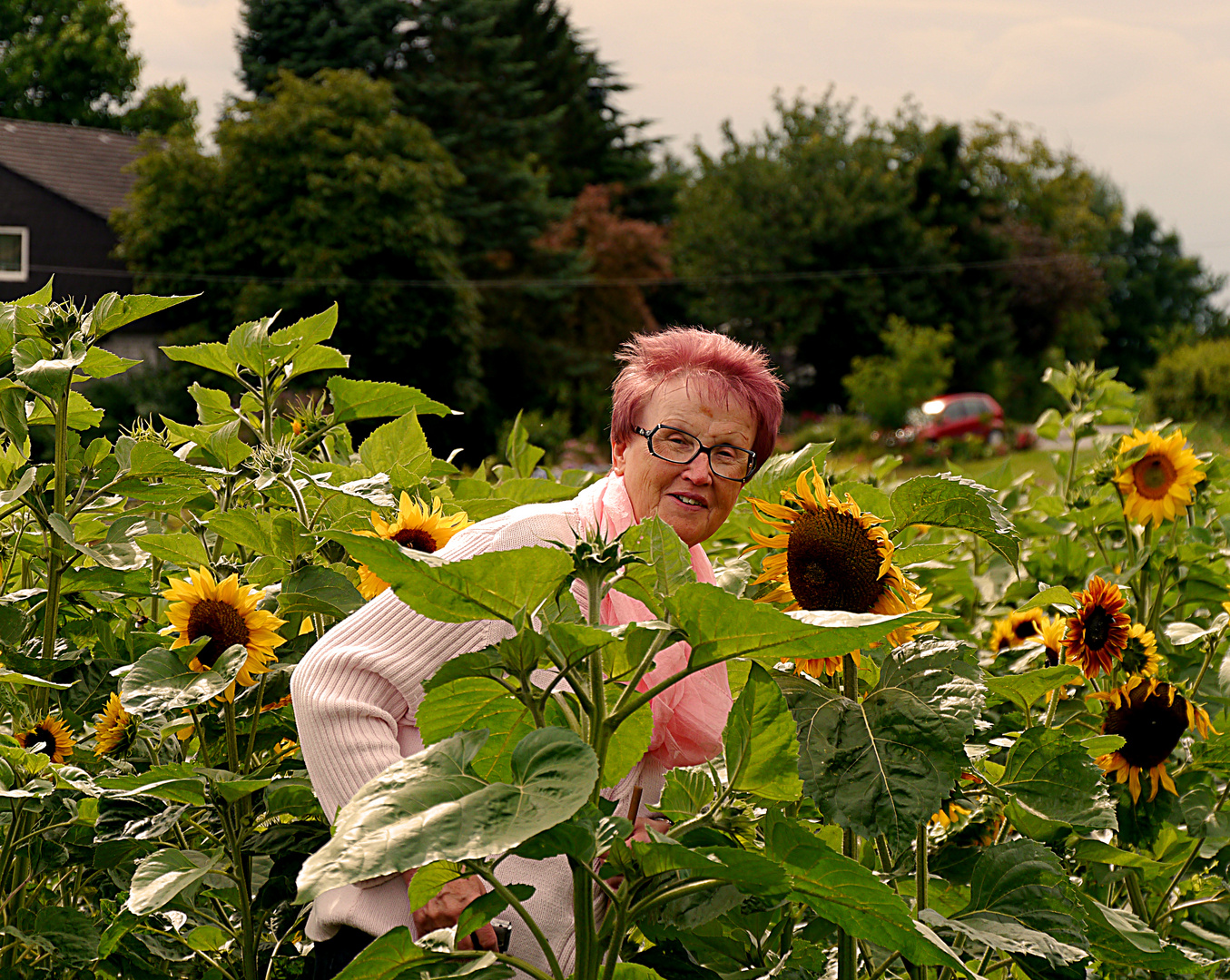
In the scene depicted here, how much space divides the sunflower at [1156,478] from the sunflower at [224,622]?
1641 mm

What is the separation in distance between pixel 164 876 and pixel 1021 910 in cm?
89

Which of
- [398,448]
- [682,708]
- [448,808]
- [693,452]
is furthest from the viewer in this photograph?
[398,448]

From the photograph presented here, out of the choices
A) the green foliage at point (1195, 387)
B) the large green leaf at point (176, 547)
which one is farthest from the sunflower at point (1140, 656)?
the green foliage at point (1195, 387)

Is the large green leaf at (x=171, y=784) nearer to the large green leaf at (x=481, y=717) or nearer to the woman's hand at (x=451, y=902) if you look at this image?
the woman's hand at (x=451, y=902)

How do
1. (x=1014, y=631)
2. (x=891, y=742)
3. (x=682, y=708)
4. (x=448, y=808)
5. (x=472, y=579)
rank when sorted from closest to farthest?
(x=448, y=808)
(x=472, y=579)
(x=891, y=742)
(x=682, y=708)
(x=1014, y=631)

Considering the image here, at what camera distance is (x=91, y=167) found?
28609mm

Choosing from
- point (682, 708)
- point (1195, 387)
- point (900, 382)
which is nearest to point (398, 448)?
point (682, 708)

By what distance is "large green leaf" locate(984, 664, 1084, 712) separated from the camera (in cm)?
150

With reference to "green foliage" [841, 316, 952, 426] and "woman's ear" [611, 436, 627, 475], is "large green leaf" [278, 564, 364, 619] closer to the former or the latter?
"woman's ear" [611, 436, 627, 475]

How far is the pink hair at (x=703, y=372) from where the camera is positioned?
1689 mm

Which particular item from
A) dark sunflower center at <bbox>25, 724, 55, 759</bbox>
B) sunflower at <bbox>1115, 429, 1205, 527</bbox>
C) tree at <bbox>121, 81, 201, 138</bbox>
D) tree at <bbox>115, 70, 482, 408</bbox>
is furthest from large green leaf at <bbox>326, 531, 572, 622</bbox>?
tree at <bbox>121, 81, 201, 138</bbox>

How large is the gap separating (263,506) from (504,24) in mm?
35762

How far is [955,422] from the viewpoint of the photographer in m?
26.2

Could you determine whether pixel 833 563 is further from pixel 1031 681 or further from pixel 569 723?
pixel 569 723
